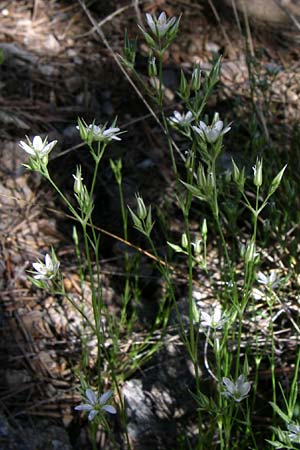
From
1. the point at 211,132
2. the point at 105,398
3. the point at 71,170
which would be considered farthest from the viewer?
the point at 71,170

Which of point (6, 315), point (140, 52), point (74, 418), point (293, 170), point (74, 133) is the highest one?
point (140, 52)

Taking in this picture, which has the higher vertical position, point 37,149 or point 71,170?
point 71,170

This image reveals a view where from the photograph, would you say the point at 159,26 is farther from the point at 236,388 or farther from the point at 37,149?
the point at 236,388

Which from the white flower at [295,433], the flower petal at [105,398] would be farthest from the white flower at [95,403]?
the white flower at [295,433]

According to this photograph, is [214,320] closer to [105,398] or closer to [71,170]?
[105,398]

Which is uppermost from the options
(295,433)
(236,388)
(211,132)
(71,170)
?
(71,170)

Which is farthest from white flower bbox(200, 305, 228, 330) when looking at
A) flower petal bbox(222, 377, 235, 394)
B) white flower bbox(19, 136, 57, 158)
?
white flower bbox(19, 136, 57, 158)

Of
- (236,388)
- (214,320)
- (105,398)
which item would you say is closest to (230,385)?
(236,388)

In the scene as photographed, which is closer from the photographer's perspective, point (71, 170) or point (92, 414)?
point (92, 414)

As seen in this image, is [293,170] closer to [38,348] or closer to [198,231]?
[198,231]

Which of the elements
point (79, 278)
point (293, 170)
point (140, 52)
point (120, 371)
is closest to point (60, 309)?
point (79, 278)

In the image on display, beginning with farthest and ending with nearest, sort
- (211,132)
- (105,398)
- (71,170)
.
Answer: (71,170)
(105,398)
(211,132)
